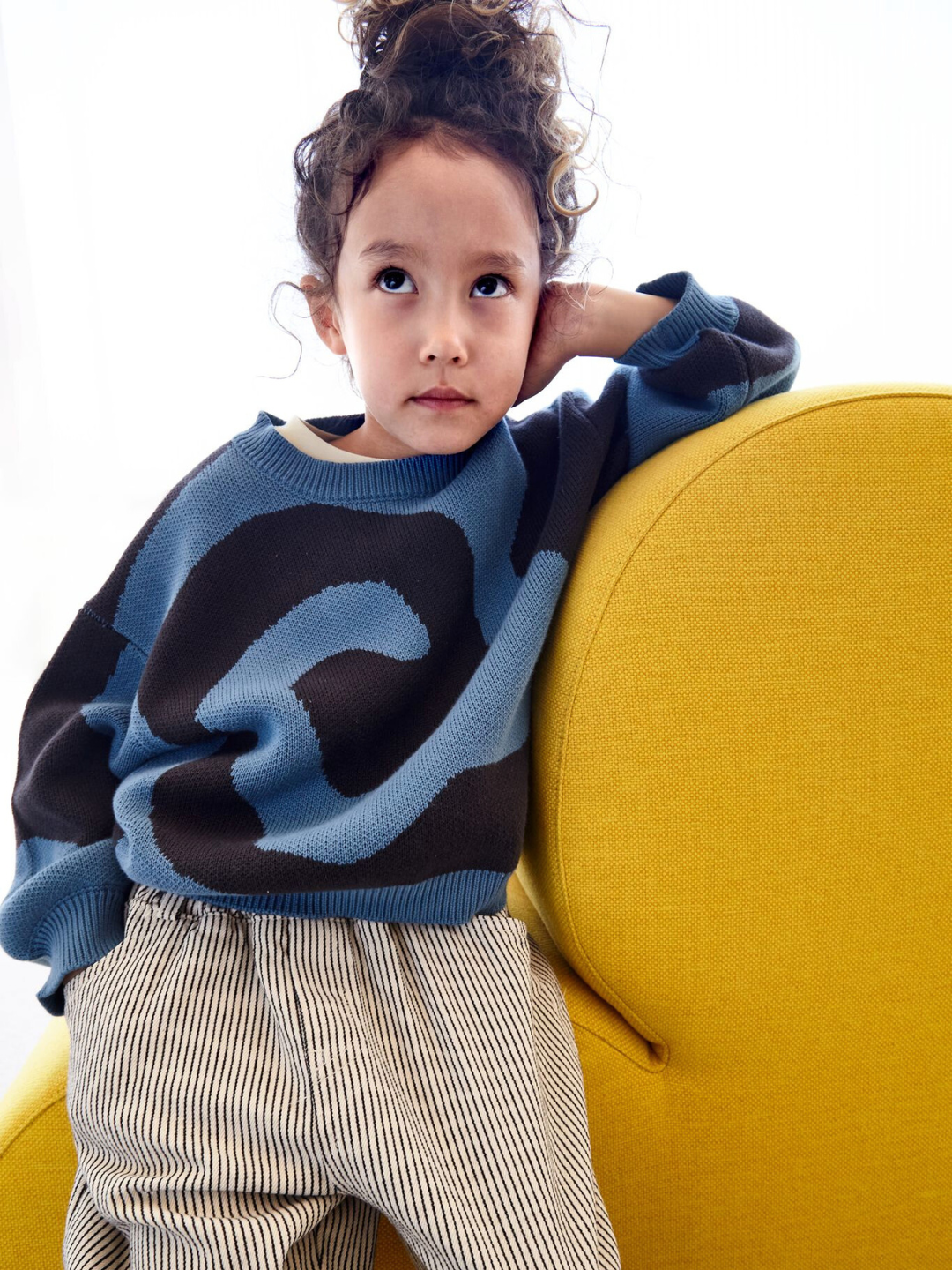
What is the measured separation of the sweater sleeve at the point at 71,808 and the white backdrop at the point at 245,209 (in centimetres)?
87

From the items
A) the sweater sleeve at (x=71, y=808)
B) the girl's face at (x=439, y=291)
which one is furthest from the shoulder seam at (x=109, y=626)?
the girl's face at (x=439, y=291)

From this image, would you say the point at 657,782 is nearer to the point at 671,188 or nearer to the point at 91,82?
the point at 671,188

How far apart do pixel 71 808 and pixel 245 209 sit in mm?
1427

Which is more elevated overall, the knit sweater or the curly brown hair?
the curly brown hair

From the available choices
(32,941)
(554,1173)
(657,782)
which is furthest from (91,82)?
(554,1173)

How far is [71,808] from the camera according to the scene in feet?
2.69

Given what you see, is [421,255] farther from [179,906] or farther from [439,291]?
[179,906]

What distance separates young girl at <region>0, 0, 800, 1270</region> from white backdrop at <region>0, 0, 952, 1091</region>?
0.84 metres

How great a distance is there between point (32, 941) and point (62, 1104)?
15 centimetres

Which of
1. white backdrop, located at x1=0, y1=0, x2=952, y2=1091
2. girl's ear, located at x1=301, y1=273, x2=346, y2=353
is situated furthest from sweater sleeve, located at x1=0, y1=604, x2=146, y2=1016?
white backdrop, located at x1=0, y1=0, x2=952, y2=1091

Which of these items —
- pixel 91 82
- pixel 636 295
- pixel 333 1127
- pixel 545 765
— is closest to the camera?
pixel 333 1127

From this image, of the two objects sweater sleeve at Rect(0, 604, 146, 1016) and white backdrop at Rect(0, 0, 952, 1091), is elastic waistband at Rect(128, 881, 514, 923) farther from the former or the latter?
white backdrop at Rect(0, 0, 952, 1091)

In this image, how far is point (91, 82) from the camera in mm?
1913

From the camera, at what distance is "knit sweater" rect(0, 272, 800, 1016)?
734 mm
